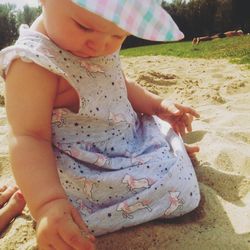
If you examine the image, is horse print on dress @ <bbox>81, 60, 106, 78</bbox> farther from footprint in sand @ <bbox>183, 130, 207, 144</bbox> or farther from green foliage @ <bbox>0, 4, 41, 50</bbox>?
green foliage @ <bbox>0, 4, 41, 50</bbox>

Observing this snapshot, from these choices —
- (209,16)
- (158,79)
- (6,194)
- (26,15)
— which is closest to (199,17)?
(209,16)

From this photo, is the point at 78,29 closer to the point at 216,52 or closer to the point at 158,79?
the point at 158,79

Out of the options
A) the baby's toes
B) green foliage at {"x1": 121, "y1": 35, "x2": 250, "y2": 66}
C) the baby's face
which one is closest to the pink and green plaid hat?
the baby's face

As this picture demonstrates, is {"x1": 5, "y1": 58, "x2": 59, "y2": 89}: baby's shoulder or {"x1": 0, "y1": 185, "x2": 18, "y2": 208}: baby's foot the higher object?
{"x1": 5, "y1": 58, "x2": 59, "y2": 89}: baby's shoulder

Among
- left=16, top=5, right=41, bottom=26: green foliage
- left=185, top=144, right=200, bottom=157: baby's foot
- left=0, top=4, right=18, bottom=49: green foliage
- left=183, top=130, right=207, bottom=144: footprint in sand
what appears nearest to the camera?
left=185, top=144, right=200, bottom=157: baby's foot

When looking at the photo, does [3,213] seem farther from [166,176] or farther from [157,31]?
[157,31]

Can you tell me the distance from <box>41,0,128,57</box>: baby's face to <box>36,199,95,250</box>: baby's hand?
1.66ft

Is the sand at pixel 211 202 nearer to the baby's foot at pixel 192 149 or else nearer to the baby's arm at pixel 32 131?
the baby's foot at pixel 192 149

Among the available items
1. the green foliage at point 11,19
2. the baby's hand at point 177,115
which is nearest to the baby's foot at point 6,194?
A: the baby's hand at point 177,115

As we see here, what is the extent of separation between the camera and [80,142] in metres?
1.62

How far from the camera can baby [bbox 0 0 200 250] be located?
50.3 inches

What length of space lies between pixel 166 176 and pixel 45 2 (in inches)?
29.3

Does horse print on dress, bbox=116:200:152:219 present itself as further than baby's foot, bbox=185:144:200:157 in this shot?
No

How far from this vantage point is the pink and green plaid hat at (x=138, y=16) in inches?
38.2
